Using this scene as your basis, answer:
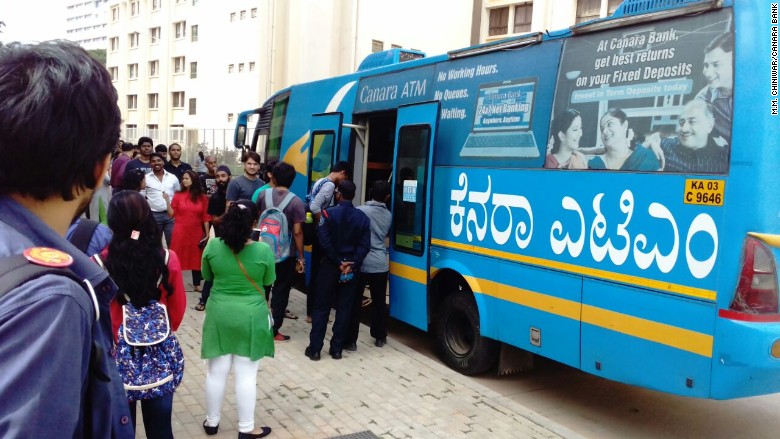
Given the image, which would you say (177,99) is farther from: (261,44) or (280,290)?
(280,290)

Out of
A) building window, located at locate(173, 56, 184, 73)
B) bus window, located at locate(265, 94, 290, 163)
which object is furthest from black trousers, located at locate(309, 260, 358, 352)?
building window, located at locate(173, 56, 184, 73)

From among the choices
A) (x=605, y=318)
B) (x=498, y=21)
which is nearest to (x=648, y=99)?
(x=605, y=318)

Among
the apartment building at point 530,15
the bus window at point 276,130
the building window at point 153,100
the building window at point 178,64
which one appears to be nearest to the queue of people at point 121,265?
the bus window at point 276,130

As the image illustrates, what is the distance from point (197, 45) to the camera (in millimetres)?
46375

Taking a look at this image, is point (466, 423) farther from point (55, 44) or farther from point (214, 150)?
point (214, 150)

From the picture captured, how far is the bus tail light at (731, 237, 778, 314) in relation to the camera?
395 cm

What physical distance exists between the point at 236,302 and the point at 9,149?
10.5 feet

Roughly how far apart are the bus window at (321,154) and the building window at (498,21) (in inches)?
1113

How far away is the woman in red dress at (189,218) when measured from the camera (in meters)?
8.36

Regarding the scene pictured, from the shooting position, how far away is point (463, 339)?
636cm

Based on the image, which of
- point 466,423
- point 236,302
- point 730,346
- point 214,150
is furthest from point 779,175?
point 214,150

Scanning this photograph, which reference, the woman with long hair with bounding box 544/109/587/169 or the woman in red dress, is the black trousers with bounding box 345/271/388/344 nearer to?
the woman with long hair with bounding box 544/109/587/169

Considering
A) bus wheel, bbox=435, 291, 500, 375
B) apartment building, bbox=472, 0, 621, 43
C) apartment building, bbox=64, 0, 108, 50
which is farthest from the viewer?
apartment building, bbox=64, 0, 108, 50

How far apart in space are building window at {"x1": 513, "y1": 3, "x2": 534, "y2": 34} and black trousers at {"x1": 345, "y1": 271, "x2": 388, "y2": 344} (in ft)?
95.8
